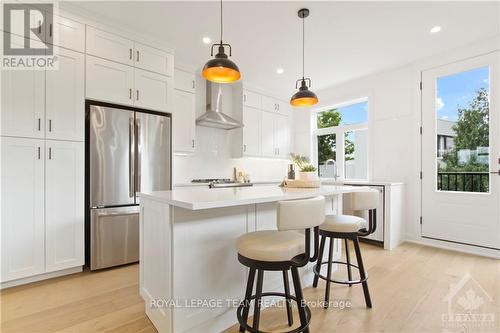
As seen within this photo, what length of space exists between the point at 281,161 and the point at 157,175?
3.24 metres

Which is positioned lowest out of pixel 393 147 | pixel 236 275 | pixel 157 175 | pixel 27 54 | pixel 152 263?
pixel 236 275

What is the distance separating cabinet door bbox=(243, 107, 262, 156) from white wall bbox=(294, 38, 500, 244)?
6.10 feet

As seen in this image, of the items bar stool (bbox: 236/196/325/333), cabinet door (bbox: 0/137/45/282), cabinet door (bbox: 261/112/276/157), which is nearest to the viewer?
bar stool (bbox: 236/196/325/333)

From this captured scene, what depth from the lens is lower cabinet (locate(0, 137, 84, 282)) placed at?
86.5 inches

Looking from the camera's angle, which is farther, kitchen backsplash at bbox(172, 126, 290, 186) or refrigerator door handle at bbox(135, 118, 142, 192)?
kitchen backsplash at bbox(172, 126, 290, 186)

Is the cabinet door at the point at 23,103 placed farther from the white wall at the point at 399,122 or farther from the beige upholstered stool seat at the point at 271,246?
the white wall at the point at 399,122

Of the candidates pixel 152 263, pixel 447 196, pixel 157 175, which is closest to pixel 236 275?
pixel 152 263

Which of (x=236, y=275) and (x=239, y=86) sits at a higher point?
(x=239, y=86)

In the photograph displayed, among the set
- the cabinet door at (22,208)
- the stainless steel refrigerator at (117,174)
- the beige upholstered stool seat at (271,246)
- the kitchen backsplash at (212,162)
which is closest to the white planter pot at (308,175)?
the beige upholstered stool seat at (271,246)

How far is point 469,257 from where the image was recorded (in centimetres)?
303

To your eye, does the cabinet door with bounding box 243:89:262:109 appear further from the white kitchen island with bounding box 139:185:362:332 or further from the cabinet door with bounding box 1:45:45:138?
the white kitchen island with bounding box 139:185:362:332

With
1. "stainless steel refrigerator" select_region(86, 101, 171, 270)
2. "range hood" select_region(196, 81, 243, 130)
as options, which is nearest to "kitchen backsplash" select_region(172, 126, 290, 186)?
"range hood" select_region(196, 81, 243, 130)

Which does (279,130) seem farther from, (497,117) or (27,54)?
(27,54)

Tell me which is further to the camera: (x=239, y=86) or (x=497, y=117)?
(x=239, y=86)
